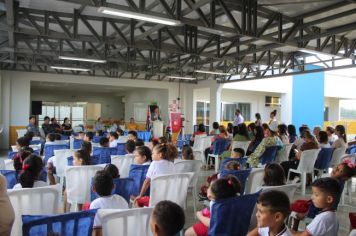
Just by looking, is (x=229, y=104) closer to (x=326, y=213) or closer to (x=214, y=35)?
(x=214, y=35)

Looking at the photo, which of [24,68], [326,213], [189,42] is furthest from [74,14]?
[24,68]

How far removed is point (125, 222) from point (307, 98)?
18.0 meters

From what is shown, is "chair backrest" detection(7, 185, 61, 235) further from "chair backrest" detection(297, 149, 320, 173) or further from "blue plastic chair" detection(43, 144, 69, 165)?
"chair backrest" detection(297, 149, 320, 173)

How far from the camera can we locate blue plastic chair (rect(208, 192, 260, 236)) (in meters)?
2.31

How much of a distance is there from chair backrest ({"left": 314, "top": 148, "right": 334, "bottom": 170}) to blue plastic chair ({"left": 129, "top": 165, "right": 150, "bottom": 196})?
3.36m

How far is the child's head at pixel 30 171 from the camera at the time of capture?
3.04 metres

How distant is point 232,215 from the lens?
2.38 m

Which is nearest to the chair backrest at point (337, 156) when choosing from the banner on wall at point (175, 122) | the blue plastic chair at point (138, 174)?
the blue plastic chair at point (138, 174)

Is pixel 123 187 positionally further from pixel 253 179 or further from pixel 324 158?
pixel 324 158

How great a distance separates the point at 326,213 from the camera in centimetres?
212

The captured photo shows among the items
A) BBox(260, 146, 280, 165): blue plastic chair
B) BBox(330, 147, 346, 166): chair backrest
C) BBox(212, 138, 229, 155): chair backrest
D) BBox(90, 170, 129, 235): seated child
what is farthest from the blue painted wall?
BBox(90, 170, 129, 235): seated child

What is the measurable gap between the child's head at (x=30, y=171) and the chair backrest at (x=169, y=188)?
1.10 metres

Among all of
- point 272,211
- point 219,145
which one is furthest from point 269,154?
point 272,211

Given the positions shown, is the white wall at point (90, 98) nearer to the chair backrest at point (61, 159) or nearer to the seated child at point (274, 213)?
the chair backrest at point (61, 159)
